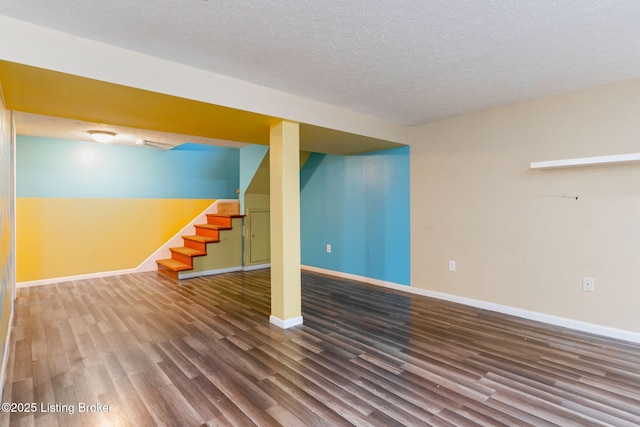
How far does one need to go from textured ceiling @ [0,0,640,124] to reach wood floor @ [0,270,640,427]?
219 cm

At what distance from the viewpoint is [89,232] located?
201 inches

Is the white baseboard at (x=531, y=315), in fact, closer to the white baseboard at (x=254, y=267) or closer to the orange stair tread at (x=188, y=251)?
the white baseboard at (x=254, y=267)

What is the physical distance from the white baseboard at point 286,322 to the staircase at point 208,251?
254 centimetres

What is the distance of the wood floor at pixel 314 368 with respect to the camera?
5.76 ft

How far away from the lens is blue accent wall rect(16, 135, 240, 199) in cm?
498

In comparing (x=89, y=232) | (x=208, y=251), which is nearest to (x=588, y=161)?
(x=208, y=251)

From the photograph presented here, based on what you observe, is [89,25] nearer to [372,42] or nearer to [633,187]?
[372,42]

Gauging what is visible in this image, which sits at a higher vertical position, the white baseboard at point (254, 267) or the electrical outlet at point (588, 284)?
the electrical outlet at point (588, 284)

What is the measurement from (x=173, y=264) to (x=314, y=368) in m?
3.87

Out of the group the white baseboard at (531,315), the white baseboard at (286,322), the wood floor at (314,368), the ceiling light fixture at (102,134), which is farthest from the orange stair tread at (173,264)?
the white baseboard at (531,315)

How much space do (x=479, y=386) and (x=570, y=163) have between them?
2174 mm

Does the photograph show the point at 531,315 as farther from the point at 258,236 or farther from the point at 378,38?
the point at 258,236

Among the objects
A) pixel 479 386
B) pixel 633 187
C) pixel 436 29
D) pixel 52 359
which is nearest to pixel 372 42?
pixel 436 29

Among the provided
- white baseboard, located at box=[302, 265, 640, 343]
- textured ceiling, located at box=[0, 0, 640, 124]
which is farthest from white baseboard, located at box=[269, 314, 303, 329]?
textured ceiling, located at box=[0, 0, 640, 124]
